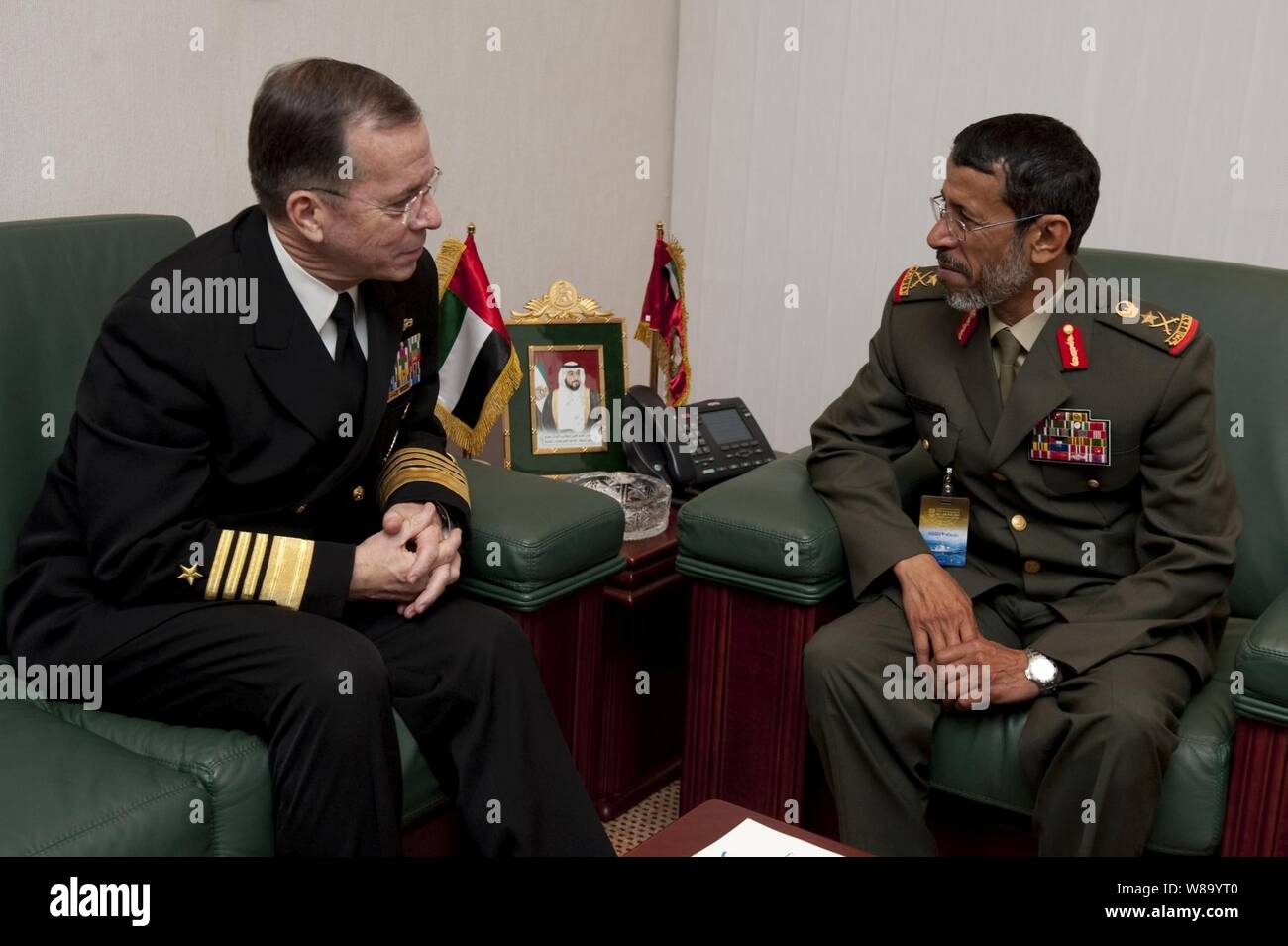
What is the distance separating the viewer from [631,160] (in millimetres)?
3807

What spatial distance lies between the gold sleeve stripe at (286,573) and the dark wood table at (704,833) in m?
0.65

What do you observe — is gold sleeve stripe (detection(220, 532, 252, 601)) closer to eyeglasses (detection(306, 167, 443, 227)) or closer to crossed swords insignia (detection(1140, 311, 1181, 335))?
eyeglasses (detection(306, 167, 443, 227))

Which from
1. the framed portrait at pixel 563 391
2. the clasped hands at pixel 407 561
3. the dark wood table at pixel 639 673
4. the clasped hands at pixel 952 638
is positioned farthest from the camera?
the framed portrait at pixel 563 391

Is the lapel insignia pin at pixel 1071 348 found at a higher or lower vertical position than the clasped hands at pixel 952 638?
higher

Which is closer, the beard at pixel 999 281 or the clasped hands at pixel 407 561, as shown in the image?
the clasped hands at pixel 407 561

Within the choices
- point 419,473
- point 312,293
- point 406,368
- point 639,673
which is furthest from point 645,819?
point 312,293

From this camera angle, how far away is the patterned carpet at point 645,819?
278 cm

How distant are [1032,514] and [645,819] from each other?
1.02m

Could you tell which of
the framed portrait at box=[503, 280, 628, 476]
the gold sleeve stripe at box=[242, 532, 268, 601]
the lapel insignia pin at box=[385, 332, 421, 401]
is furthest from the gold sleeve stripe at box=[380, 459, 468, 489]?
the framed portrait at box=[503, 280, 628, 476]

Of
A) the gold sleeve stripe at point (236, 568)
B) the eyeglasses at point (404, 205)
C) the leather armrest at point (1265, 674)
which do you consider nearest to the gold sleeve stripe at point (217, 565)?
the gold sleeve stripe at point (236, 568)

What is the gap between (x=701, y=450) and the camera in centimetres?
300

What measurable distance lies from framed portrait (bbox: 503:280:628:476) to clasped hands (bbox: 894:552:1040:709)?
32.9 inches

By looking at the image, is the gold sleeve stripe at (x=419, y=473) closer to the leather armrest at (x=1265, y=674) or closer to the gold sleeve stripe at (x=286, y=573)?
the gold sleeve stripe at (x=286, y=573)

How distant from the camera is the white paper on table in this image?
1674 millimetres
